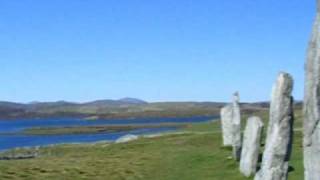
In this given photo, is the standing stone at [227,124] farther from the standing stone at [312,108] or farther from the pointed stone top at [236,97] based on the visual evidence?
the standing stone at [312,108]

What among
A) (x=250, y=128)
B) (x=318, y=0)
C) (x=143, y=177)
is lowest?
(x=143, y=177)

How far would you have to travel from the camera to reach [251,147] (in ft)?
96.9

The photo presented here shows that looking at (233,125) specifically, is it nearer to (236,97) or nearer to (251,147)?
(236,97)

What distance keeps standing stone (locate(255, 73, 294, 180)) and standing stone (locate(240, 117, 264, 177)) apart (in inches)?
279

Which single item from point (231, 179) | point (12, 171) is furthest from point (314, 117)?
point (12, 171)

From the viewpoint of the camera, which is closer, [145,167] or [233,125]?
[145,167]

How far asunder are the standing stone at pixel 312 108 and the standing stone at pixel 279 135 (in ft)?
26.6

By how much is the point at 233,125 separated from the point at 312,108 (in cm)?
2446

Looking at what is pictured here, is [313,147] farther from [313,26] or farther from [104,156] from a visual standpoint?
[104,156]

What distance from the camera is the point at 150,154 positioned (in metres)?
43.2

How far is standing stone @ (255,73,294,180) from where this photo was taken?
21.4 meters

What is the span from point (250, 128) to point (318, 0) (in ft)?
59.3

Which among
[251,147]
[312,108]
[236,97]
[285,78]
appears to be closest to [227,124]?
[236,97]

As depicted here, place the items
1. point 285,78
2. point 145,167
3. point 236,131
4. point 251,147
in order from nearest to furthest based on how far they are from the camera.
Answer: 1. point 285,78
2. point 251,147
3. point 236,131
4. point 145,167
